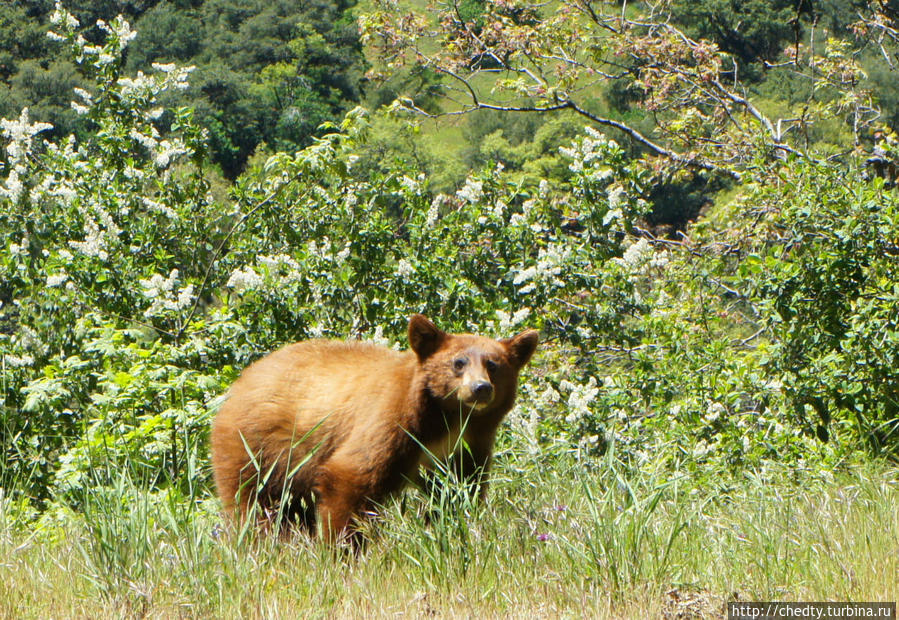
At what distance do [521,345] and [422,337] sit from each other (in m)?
0.61

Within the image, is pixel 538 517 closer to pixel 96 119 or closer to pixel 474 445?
pixel 474 445

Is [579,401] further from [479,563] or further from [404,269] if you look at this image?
[479,563]

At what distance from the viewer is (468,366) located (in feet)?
16.6

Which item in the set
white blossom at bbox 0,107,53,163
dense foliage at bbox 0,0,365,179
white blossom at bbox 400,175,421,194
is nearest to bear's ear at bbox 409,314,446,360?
white blossom at bbox 400,175,421,194

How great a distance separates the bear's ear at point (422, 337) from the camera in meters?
5.16

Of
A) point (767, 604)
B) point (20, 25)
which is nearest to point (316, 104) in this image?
point (20, 25)

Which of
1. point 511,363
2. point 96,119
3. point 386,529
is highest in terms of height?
point 96,119

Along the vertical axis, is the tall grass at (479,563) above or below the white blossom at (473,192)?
below

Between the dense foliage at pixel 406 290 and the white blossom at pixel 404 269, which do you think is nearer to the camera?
the dense foliage at pixel 406 290

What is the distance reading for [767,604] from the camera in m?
3.33

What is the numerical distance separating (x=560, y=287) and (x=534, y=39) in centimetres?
594

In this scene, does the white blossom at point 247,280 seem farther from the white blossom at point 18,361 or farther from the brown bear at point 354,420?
the brown bear at point 354,420

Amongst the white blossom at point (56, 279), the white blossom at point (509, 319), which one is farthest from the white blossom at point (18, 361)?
the white blossom at point (509, 319)

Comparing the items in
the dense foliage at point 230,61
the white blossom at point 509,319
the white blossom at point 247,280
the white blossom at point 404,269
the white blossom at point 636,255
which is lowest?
the white blossom at point 509,319
